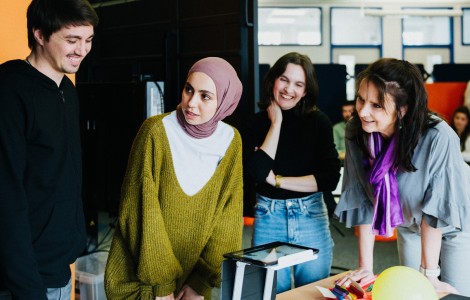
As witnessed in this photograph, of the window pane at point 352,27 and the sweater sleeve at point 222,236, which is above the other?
the window pane at point 352,27

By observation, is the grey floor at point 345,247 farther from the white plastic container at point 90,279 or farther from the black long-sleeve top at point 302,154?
the black long-sleeve top at point 302,154

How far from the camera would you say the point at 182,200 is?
5.72 feet

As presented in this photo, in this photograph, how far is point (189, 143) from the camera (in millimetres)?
1754

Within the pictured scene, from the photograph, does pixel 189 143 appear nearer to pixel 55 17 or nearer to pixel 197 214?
pixel 197 214

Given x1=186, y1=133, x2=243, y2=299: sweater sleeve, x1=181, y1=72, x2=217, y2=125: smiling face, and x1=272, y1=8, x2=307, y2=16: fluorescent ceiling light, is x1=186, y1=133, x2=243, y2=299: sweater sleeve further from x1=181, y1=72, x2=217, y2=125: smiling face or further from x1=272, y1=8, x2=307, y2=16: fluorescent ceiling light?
x1=272, y1=8, x2=307, y2=16: fluorescent ceiling light

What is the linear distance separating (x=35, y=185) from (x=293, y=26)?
35.9ft

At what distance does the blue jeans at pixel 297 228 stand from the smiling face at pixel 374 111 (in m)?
0.47

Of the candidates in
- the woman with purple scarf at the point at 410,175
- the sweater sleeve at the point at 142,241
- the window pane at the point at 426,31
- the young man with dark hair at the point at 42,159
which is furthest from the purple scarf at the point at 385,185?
the window pane at the point at 426,31

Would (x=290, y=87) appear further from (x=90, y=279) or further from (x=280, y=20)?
(x=280, y=20)

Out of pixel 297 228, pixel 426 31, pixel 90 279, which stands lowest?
pixel 90 279

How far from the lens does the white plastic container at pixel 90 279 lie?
3.07 meters

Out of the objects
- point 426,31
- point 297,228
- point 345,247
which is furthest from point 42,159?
point 426,31

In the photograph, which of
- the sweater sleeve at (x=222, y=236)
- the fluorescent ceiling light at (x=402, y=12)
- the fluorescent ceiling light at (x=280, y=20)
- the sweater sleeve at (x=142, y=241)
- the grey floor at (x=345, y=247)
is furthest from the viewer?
the fluorescent ceiling light at (x=280, y=20)

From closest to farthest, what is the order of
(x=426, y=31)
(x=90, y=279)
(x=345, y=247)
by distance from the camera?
(x=90, y=279) → (x=345, y=247) → (x=426, y=31)
